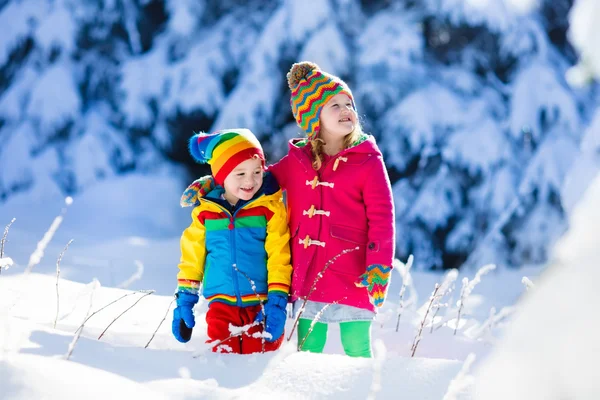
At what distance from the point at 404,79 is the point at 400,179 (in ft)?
4.01

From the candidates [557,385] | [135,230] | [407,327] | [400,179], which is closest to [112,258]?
[135,230]

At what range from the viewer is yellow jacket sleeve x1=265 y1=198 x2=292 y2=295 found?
7.74ft

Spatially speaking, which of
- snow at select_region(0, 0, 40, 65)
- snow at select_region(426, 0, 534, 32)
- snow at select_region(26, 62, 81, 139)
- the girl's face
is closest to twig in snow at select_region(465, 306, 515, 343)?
the girl's face

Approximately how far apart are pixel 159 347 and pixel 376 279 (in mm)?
1047

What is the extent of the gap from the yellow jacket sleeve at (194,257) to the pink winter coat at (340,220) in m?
0.43

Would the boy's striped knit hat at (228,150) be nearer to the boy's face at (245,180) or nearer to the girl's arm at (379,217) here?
the boy's face at (245,180)

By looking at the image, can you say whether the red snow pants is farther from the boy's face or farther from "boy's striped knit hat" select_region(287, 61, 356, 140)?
"boy's striped knit hat" select_region(287, 61, 356, 140)

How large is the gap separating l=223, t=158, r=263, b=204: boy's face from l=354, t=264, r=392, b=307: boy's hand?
2.01 ft

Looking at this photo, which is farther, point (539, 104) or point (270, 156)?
point (270, 156)

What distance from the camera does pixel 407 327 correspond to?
3309mm

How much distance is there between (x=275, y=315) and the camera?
2.28 metres

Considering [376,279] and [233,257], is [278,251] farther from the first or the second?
[376,279]

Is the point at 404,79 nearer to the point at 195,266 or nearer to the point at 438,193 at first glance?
the point at 438,193

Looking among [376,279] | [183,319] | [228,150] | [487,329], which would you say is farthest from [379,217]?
[487,329]
